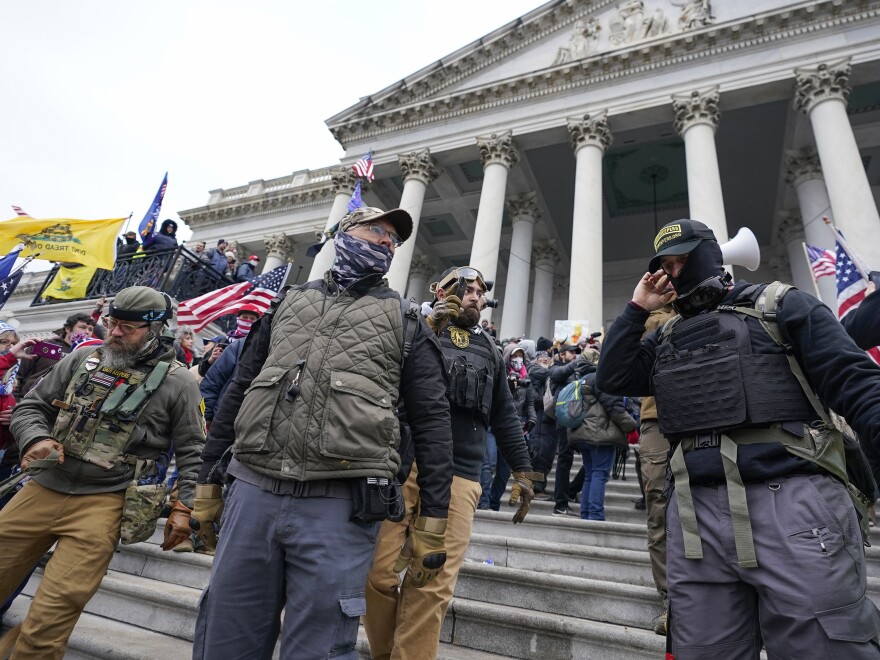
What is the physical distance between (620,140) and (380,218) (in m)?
17.5

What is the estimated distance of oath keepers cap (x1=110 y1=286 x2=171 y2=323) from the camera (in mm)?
2922

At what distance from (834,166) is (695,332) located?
1305 centimetres

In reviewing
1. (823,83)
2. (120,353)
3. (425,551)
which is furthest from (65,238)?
(823,83)

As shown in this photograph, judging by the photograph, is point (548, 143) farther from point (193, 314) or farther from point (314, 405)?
point (314, 405)

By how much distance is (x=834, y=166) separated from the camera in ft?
37.5

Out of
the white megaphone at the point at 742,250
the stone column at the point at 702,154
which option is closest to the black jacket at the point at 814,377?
the white megaphone at the point at 742,250

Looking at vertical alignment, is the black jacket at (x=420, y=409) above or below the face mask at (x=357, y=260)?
below

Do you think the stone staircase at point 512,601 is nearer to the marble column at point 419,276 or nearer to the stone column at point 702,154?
the stone column at point 702,154

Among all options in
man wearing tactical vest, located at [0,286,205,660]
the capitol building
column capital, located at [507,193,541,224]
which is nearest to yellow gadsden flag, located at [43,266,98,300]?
the capitol building

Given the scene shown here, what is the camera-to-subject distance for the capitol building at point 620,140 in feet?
42.4

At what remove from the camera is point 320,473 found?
1.80m

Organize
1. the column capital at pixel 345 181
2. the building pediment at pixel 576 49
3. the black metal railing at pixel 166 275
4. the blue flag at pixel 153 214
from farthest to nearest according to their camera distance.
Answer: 1. the column capital at pixel 345 181
2. the blue flag at pixel 153 214
3. the black metal railing at pixel 166 275
4. the building pediment at pixel 576 49

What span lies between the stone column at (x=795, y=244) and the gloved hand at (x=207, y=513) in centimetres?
1832

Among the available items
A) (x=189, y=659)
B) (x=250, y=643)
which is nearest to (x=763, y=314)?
(x=250, y=643)
